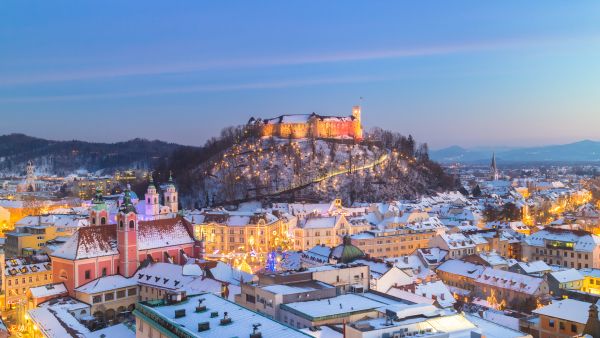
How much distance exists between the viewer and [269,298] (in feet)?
113

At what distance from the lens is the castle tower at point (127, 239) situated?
173 ft

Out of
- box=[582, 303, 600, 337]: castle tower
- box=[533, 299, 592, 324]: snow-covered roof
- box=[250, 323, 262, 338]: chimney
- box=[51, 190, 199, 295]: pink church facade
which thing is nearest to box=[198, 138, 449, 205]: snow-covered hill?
box=[51, 190, 199, 295]: pink church facade

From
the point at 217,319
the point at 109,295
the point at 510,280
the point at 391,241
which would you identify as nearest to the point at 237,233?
the point at 391,241

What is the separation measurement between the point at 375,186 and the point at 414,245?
5386 centimetres

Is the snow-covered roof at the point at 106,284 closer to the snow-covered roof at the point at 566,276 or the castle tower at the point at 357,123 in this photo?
the snow-covered roof at the point at 566,276

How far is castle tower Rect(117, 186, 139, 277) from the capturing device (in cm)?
5281

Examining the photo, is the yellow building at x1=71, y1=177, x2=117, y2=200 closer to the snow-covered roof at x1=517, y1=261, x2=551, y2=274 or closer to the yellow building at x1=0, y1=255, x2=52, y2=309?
the yellow building at x1=0, y1=255, x2=52, y2=309

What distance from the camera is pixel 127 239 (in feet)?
174

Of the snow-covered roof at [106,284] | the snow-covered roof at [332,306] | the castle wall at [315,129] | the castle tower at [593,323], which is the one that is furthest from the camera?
the castle wall at [315,129]

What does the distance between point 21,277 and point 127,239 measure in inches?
461

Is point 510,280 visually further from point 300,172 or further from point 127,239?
point 300,172

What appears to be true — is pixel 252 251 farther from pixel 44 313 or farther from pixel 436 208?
pixel 436 208

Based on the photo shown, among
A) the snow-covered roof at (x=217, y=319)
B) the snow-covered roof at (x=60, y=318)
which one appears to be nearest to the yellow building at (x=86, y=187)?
the snow-covered roof at (x=60, y=318)

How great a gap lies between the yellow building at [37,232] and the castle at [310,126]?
71.6m
